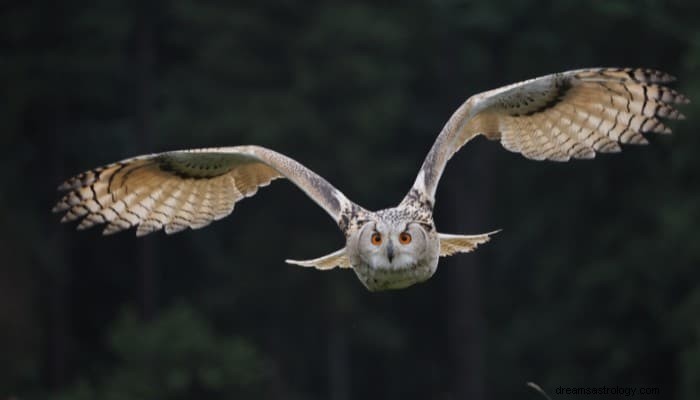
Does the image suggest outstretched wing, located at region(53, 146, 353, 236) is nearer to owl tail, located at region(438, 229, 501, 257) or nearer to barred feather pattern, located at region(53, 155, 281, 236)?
barred feather pattern, located at region(53, 155, 281, 236)

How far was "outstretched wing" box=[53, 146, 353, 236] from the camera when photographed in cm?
969

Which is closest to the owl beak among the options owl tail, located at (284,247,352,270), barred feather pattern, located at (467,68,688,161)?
owl tail, located at (284,247,352,270)

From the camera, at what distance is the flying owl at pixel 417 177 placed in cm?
870

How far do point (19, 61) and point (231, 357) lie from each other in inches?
207

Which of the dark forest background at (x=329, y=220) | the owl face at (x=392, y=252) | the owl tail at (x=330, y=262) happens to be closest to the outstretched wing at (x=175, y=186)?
the owl tail at (x=330, y=262)

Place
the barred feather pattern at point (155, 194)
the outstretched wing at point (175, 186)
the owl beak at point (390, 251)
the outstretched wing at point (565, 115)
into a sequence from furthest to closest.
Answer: the barred feather pattern at point (155, 194)
the outstretched wing at point (175, 186)
the outstretched wing at point (565, 115)
the owl beak at point (390, 251)

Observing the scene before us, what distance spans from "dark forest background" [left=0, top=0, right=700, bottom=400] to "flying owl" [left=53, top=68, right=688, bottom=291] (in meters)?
9.68

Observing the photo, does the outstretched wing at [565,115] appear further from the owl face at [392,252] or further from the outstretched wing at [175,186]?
the outstretched wing at [175,186]

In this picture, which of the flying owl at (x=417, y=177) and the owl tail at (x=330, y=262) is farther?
the owl tail at (x=330, y=262)

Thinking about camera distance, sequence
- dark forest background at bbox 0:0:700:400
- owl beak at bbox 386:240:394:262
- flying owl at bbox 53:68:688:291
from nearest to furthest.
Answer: owl beak at bbox 386:240:394:262 → flying owl at bbox 53:68:688:291 → dark forest background at bbox 0:0:700:400

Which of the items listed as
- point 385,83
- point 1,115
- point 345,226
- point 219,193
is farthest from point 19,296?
point 345,226

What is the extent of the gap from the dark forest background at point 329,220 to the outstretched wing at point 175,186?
9673 millimetres

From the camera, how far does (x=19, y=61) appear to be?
68.7ft

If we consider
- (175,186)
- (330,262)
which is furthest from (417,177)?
(175,186)
